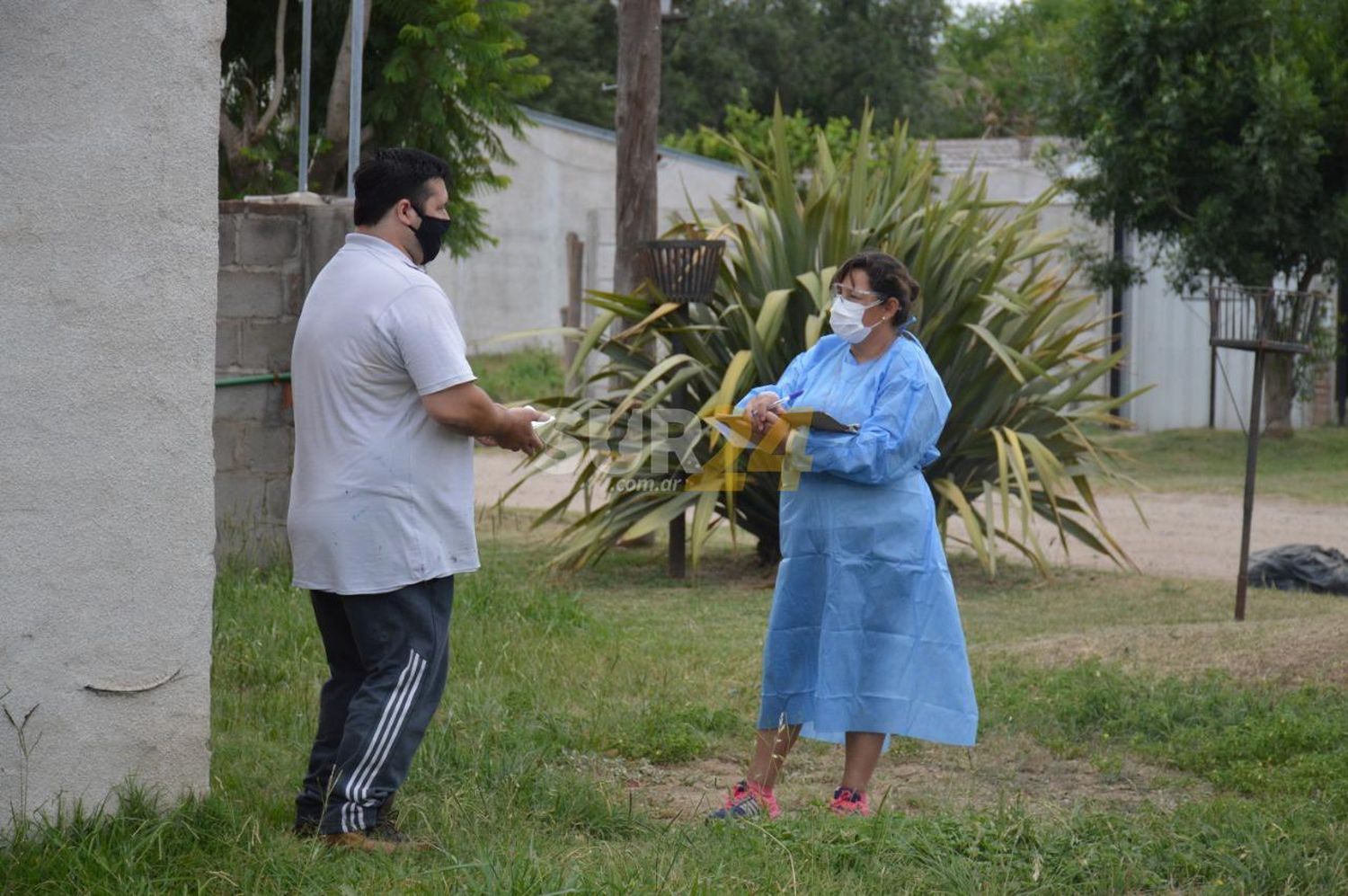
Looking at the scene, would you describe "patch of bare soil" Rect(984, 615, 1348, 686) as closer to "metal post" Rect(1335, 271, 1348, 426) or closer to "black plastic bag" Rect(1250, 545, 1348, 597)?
"black plastic bag" Rect(1250, 545, 1348, 597)

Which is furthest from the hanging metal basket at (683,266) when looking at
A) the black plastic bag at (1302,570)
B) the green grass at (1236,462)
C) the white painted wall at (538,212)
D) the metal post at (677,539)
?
the white painted wall at (538,212)

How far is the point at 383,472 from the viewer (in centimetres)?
427

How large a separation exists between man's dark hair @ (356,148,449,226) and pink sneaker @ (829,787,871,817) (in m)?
2.15

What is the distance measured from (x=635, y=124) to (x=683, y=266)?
2.25 meters

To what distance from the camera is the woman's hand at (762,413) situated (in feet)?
17.0

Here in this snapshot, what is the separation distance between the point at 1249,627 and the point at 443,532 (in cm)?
485

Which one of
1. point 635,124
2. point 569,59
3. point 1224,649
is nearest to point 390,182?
point 1224,649

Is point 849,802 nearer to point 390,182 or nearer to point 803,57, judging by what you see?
point 390,182

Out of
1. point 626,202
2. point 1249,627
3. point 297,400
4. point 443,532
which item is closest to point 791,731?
point 443,532

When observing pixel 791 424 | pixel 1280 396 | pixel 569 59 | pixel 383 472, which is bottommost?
pixel 1280 396

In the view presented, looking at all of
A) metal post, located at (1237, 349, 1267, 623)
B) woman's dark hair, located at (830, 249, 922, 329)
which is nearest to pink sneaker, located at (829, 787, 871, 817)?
woman's dark hair, located at (830, 249, 922, 329)

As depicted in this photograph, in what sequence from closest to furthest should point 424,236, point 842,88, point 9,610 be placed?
1. point 9,610
2. point 424,236
3. point 842,88

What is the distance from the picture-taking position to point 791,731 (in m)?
5.31

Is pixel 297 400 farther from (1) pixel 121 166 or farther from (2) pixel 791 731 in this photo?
(2) pixel 791 731
